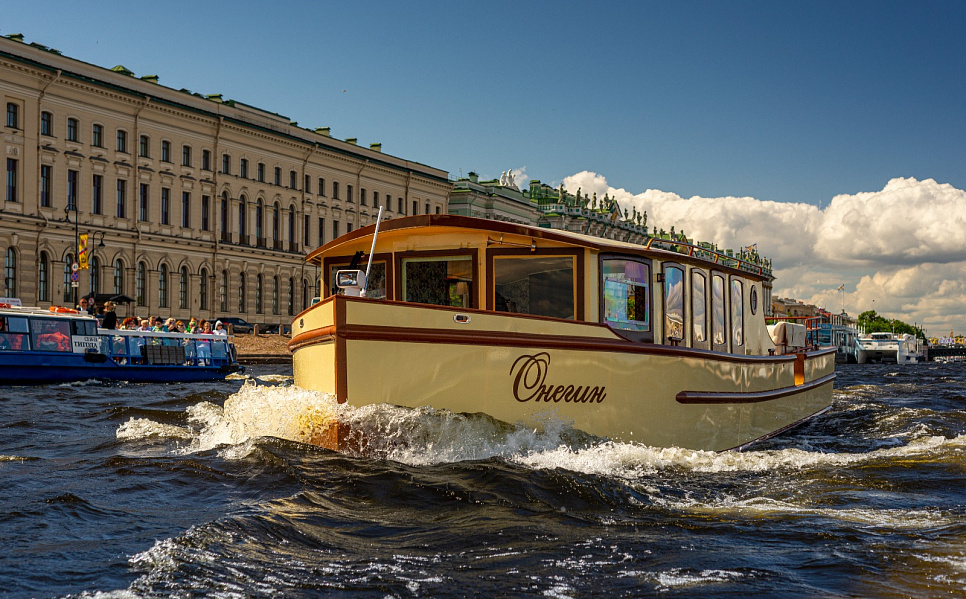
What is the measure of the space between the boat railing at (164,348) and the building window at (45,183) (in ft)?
Answer: 79.6

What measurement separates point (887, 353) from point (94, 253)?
71728 mm

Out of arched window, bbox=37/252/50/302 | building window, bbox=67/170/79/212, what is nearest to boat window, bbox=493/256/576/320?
arched window, bbox=37/252/50/302

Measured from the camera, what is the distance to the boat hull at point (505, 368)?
29.2 ft

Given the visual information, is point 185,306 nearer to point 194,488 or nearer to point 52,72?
point 52,72

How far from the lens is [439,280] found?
10883mm

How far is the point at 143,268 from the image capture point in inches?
2317

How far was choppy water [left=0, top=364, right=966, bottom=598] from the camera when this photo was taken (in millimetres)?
5766

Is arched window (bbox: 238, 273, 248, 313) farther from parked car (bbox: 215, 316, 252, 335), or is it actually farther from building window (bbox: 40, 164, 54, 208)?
building window (bbox: 40, 164, 54, 208)

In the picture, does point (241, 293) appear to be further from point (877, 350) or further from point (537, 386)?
point (537, 386)

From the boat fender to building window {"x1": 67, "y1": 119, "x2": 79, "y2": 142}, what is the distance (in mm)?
30710

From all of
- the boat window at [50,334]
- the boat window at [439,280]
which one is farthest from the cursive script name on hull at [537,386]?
the boat window at [50,334]

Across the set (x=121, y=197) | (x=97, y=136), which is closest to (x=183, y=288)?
(x=121, y=197)

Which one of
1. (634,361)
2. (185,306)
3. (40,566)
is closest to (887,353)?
(185,306)

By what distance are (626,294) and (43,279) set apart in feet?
158
